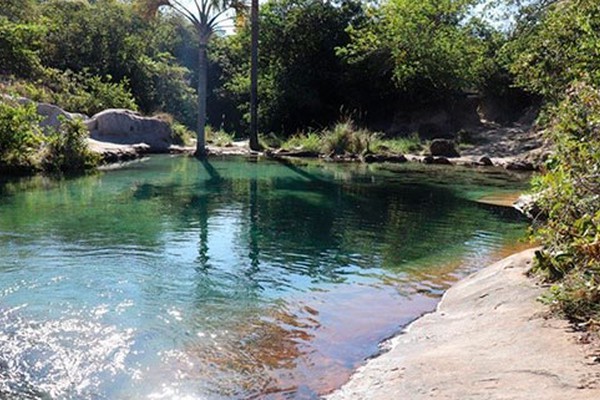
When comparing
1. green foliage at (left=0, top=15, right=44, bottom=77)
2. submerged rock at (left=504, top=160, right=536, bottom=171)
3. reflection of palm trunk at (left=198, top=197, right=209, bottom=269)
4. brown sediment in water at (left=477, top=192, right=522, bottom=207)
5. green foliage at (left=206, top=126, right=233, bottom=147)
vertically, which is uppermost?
green foliage at (left=0, top=15, right=44, bottom=77)

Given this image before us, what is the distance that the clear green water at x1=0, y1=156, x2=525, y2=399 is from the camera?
4.05 m

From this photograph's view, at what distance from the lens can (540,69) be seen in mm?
11805

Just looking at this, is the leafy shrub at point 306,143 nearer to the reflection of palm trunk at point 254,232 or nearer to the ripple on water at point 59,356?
the reflection of palm trunk at point 254,232

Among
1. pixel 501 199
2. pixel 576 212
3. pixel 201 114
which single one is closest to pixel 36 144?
pixel 201 114

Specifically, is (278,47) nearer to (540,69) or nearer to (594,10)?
(540,69)

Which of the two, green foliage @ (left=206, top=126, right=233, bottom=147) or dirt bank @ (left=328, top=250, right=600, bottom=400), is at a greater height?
green foliage @ (left=206, top=126, right=233, bottom=147)

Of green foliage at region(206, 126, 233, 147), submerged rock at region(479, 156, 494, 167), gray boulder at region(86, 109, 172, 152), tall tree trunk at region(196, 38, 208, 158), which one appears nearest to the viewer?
submerged rock at region(479, 156, 494, 167)

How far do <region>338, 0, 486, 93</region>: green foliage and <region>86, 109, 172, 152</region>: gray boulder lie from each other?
8.29m

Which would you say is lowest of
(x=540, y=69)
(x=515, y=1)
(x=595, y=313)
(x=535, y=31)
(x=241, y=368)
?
(x=241, y=368)

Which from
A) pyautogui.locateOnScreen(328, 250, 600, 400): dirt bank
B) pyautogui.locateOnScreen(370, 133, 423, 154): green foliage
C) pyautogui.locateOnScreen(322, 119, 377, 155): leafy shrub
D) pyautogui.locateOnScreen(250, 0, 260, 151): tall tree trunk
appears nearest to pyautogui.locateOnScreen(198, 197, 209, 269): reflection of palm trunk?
pyautogui.locateOnScreen(328, 250, 600, 400): dirt bank

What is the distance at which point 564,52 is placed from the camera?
436 inches

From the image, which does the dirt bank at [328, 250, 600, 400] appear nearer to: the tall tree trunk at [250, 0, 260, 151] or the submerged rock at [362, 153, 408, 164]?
the submerged rock at [362, 153, 408, 164]

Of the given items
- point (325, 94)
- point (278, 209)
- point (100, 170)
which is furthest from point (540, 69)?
point (325, 94)

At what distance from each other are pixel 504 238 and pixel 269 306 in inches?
179
